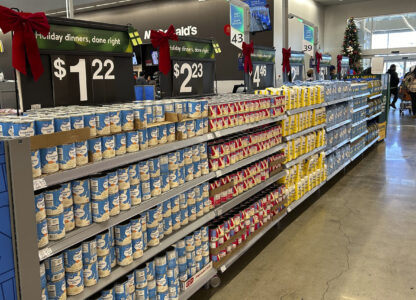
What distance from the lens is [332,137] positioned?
19.4ft

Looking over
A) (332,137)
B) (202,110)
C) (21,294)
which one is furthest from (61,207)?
(332,137)

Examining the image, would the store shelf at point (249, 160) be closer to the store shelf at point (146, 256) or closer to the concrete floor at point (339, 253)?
the store shelf at point (146, 256)

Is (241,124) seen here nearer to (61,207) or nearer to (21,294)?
(61,207)

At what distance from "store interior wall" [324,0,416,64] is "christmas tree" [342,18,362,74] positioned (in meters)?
0.87

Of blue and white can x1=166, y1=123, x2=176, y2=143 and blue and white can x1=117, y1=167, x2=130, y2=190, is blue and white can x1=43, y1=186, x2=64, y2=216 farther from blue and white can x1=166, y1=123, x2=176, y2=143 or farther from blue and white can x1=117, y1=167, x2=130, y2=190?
blue and white can x1=166, y1=123, x2=176, y2=143

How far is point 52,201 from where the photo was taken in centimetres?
183

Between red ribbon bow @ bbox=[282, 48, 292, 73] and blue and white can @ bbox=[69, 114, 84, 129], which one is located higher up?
red ribbon bow @ bbox=[282, 48, 292, 73]

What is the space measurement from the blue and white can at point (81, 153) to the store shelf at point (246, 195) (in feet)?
4.60

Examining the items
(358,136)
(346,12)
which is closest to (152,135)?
(358,136)

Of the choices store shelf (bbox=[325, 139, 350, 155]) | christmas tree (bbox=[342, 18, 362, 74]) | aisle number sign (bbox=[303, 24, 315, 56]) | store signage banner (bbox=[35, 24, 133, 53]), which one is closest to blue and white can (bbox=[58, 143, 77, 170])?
store signage banner (bbox=[35, 24, 133, 53])

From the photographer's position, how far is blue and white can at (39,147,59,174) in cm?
178

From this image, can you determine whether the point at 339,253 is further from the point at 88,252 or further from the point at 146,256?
the point at 88,252

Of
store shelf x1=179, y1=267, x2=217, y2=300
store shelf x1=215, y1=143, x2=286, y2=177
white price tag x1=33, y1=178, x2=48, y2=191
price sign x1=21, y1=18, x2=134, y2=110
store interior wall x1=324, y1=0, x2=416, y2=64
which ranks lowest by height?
store shelf x1=179, y1=267, x2=217, y2=300

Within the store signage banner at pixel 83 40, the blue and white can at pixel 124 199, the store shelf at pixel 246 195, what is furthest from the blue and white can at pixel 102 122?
the store shelf at pixel 246 195
